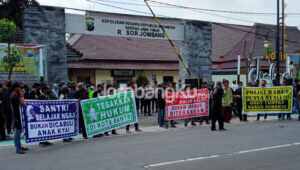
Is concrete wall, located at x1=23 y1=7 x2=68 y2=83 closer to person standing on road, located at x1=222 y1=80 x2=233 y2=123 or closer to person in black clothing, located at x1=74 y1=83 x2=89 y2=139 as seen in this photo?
person in black clothing, located at x1=74 y1=83 x2=89 y2=139

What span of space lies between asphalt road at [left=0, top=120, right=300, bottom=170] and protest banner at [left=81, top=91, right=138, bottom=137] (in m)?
0.45

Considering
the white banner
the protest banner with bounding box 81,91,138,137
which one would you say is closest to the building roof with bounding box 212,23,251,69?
the white banner

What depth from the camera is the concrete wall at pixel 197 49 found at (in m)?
17.6

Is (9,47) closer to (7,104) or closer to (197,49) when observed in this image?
(7,104)

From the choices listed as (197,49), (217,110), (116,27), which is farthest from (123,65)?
(217,110)

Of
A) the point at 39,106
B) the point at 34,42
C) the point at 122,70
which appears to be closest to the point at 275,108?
the point at 39,106

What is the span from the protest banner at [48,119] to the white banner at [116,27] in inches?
263

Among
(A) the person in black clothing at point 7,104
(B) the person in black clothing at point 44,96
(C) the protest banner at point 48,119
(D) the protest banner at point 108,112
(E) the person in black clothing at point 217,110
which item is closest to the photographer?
(C) the protest banner at point 48,119

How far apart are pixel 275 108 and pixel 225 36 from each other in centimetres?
2653

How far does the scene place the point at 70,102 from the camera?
8.74 metres

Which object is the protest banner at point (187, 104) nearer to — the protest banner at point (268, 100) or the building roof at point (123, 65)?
the protest banner at point (268, 100)

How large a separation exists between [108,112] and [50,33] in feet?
20.4

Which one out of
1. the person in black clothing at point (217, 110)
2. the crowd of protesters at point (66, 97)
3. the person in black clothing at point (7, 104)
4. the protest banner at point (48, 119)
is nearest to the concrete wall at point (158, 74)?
the crowd of protesters at point (66, 97)

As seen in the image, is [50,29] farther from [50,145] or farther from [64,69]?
[50,145]
